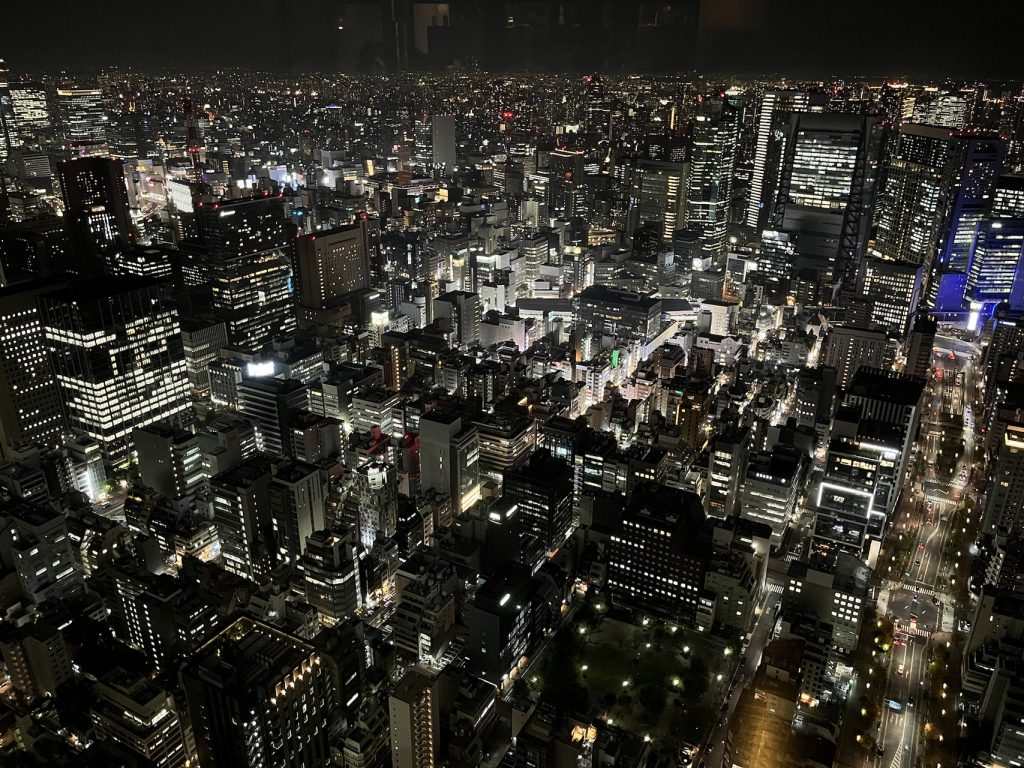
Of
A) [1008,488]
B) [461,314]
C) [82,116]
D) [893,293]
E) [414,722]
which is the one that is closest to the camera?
[414,722]

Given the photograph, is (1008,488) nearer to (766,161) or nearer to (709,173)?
(709,173)

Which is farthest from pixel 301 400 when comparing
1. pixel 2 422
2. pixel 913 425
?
pixel 913 425

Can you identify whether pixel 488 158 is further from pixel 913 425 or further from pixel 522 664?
pixel 522 664

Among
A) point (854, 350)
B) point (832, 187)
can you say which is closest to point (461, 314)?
point (854, 350)

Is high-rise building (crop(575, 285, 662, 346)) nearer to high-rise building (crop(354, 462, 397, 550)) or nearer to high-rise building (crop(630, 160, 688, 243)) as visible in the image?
high-rise building (crop(630, 160, 688, 243))

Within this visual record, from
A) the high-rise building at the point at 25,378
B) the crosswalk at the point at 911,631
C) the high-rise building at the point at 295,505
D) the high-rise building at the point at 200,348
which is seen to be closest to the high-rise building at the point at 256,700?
the high-rise building at the point at 295,505

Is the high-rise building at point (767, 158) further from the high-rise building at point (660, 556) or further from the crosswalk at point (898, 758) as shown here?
the crosswalk at point (898, 758)

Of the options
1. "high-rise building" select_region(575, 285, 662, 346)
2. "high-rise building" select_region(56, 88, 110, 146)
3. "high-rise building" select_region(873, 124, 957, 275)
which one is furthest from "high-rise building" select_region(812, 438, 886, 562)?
"high-rise building" select_region(56, 88, 110, 146)
